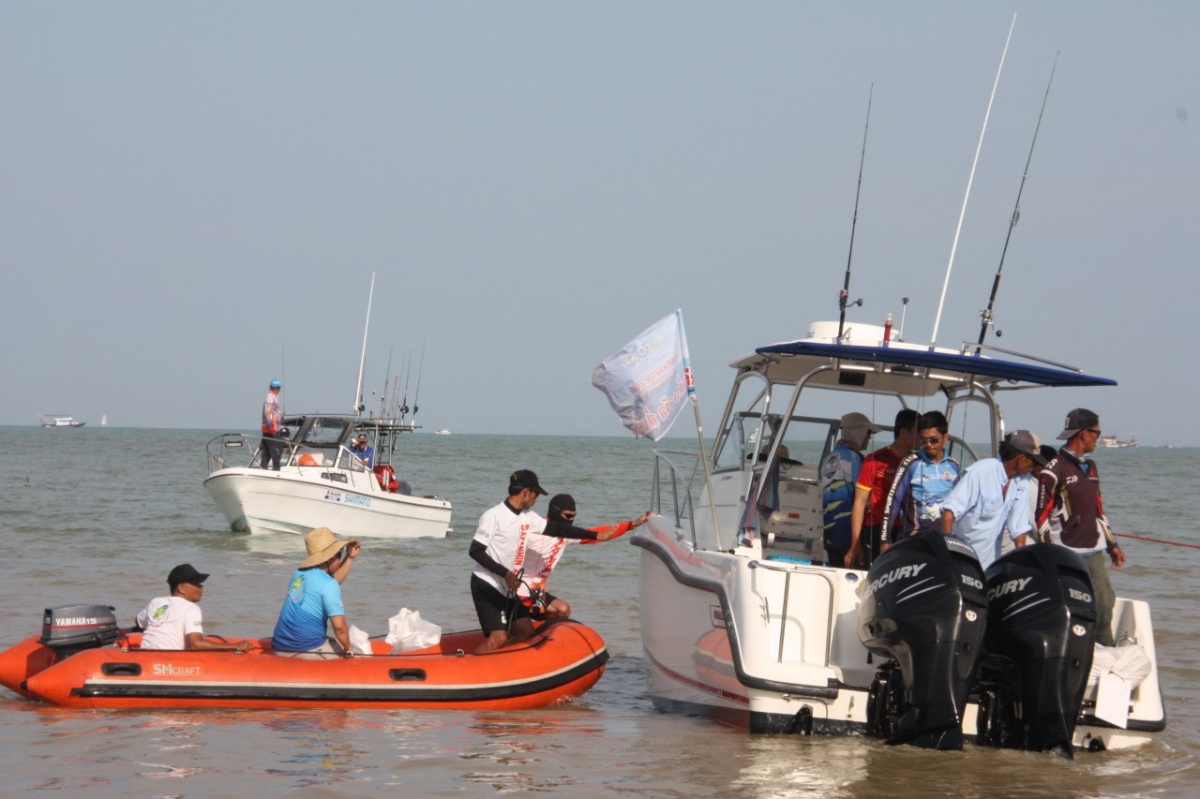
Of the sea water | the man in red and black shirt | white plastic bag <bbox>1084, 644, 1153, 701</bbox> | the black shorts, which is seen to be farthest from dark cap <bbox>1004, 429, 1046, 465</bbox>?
the black shorts

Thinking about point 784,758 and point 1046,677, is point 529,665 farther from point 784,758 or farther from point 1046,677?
point 1046,677

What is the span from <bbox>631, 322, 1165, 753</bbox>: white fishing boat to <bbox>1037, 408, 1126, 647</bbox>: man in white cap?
38 centimetres

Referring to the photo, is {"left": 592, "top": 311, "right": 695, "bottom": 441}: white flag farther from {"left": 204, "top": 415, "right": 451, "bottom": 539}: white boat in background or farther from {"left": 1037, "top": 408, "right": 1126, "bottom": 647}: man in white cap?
{"left": 204, "top": 415, "right": 451, "bottom": 539}: white boat in background

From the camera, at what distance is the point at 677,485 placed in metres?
8.32

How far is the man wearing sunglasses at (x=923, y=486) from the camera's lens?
6.51 metres

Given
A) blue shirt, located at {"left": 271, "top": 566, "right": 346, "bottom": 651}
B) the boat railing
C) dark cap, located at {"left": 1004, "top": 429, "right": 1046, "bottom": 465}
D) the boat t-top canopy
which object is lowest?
blue shirt, located at {"left": 271, "top": 566, "right": 346, "bottom": 651}

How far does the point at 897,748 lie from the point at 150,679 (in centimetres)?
426

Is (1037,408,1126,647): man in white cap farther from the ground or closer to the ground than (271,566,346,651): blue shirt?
farther from the ground

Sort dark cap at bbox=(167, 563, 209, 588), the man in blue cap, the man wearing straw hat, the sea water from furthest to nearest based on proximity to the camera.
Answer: the man in blue cap < dark cap at bbox=(167, 563, 209, 588) < the man wearing straw hat < the sea water

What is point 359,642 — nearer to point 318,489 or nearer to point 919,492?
point 919,492

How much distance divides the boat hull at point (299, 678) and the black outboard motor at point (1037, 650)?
10.0 feet

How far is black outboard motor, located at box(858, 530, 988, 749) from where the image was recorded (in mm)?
5695

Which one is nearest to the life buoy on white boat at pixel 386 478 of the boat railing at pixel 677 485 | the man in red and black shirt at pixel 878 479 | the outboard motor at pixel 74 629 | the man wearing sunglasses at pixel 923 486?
the boat railing at pixel 677 485

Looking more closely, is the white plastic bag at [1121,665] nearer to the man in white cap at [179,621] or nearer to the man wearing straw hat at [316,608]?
the man wearing straw hat at [316,608]
